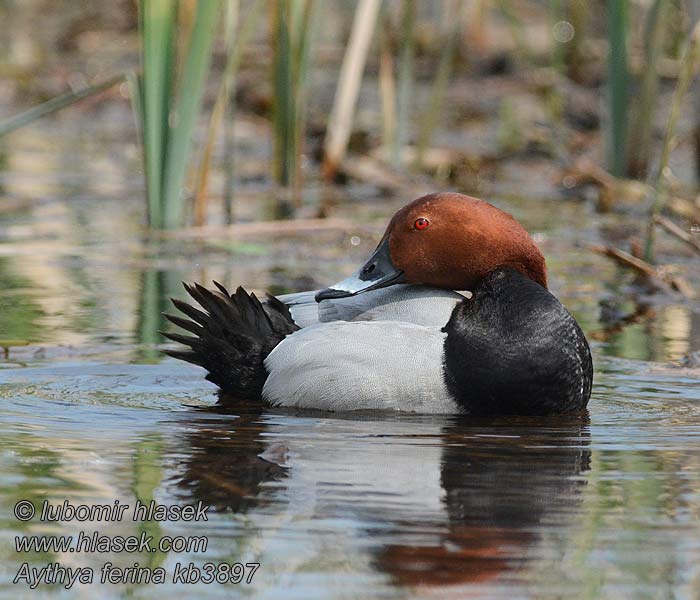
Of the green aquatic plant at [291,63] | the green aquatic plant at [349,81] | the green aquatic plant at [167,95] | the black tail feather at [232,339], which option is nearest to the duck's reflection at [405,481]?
the black tail feather at [232,339]

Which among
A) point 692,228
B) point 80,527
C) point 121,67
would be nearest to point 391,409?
point 80,527

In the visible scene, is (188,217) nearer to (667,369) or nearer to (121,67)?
(667,369)

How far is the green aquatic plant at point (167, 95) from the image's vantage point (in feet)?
24.7

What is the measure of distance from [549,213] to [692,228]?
8.06ft

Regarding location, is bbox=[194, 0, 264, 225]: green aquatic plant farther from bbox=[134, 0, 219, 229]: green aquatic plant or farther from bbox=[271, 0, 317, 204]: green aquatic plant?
bbox=[271, 0, 317, 204]: green aquatic plant

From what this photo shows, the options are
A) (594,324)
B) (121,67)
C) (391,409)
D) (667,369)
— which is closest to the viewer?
(391,409)

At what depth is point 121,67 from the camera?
16.5 metres

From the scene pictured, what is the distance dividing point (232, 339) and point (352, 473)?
152 cm

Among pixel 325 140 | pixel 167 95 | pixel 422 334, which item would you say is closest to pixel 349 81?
pixel 325 140

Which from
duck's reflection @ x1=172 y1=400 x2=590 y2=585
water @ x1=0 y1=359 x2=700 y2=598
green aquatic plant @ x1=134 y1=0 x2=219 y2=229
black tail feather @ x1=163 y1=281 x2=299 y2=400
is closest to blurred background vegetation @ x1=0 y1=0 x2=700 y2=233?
green aquatic plant @ x1=134 y1=0 x2=219 y2=229

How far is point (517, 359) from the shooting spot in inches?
205

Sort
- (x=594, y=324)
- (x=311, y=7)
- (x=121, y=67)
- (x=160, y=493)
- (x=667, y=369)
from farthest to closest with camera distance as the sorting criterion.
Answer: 1. (x=121, y=67)
2. (x=311, y=7)
3. (x=594, y=324)
4. (x=667, y=369)
5. (x=160, y=493)

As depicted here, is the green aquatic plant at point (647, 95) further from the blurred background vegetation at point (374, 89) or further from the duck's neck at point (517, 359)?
the duck's neck at point (517, 359)

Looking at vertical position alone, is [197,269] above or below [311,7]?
below
